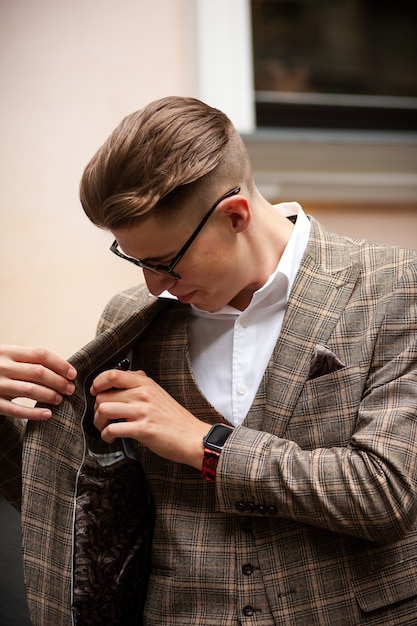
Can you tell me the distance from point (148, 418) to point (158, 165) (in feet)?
1.26

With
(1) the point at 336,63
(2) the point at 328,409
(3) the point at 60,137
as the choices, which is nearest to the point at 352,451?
(2) the point at 328,409

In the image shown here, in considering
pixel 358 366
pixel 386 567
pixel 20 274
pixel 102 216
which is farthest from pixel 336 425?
pixel 20 274

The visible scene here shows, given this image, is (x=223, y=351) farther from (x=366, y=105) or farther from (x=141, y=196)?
(x=366, y=105)

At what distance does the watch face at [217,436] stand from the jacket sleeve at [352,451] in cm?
2

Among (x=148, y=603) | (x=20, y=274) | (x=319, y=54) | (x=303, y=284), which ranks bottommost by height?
(x=148, y=603)

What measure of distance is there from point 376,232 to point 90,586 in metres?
1.24

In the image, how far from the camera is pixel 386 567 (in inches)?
46.1

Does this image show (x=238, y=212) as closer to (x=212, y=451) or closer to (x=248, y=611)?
(x=212, y=451)

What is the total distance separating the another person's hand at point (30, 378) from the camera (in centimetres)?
120

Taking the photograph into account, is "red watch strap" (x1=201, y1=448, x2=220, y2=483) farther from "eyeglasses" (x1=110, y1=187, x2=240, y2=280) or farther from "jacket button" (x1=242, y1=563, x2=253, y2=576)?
"eyeglasses" (x1=110, y1=187, x2=240, y2=280)

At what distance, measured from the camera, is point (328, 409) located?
47.1 inches

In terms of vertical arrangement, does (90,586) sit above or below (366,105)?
below

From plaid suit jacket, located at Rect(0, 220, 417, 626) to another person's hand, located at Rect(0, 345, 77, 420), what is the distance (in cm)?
4

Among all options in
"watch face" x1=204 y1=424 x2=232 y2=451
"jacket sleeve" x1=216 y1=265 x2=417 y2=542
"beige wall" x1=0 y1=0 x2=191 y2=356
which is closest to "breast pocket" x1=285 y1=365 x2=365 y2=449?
"jacket sleeve" x1=216 y1=265 x2=417 y2=542
